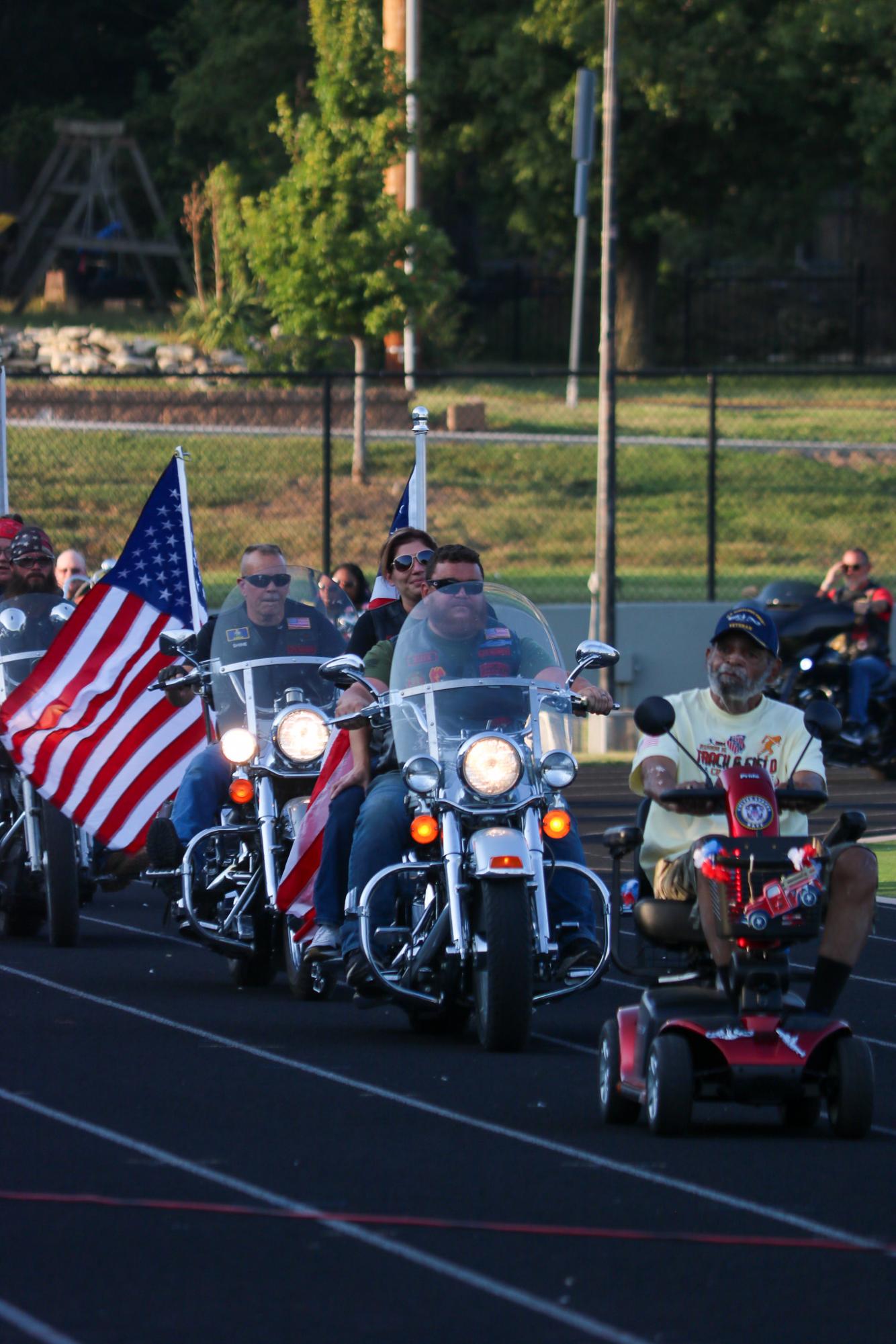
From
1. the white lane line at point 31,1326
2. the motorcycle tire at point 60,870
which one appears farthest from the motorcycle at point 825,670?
the white lane line at point 31,1326

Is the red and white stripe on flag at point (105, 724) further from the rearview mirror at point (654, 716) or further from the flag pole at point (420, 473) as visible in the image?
the rearview mirror at point (654, 716)

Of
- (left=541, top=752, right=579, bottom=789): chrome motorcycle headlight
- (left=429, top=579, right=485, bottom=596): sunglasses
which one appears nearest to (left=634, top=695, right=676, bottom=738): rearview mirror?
(left=541, top=752, right=579, bottom=789): chrome motorcycle headlight

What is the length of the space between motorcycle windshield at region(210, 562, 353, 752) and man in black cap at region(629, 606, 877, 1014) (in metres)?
2.66

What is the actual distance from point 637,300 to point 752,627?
121 ft

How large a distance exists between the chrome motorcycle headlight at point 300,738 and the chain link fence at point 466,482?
44.5 feet

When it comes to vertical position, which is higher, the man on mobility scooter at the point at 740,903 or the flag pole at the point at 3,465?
the flag pole at the point at 3,465

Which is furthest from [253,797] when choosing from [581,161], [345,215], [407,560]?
[581,161]

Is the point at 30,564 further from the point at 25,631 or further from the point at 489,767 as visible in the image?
the point at 489,767

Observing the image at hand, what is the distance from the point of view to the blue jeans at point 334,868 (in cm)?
905

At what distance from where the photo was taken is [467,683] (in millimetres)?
8750

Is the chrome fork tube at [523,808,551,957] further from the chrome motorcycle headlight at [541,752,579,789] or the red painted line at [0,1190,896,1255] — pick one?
the red painted line at [0,1190,896,1255]

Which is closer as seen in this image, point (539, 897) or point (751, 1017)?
point (751, 1017)

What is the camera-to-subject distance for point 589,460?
99.0 ft

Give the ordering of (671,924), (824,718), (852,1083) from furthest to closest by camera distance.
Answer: (824,718) < (671,924) < (852,1083)
